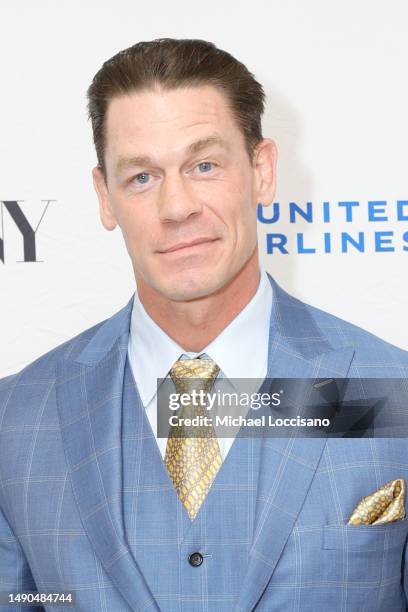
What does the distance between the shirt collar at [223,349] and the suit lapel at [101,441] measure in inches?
1.1

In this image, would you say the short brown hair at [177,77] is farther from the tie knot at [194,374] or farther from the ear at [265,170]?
the tie knot at [194,374]

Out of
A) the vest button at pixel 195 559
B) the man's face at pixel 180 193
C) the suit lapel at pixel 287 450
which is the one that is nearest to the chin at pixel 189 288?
the man's face at pixel 180 193

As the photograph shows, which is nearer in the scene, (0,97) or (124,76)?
(124,76)

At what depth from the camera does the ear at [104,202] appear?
141cm

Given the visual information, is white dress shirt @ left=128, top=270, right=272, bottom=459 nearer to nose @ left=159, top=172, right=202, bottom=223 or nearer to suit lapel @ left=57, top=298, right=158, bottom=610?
suit lapel @ left=57, top=298, right=158, bottom=610

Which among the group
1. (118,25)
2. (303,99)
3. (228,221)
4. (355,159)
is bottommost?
(228,221)

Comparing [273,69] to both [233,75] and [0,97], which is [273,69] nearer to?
[233,75]

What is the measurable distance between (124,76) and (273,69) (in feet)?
1.23

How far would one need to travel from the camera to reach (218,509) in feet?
4.04

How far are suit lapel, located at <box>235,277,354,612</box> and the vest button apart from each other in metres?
0.06

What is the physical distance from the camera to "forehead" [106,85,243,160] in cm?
129

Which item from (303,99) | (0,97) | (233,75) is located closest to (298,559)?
(233,75)

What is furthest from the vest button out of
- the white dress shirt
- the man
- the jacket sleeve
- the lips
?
the lips

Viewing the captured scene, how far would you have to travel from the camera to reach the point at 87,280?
169 cm
